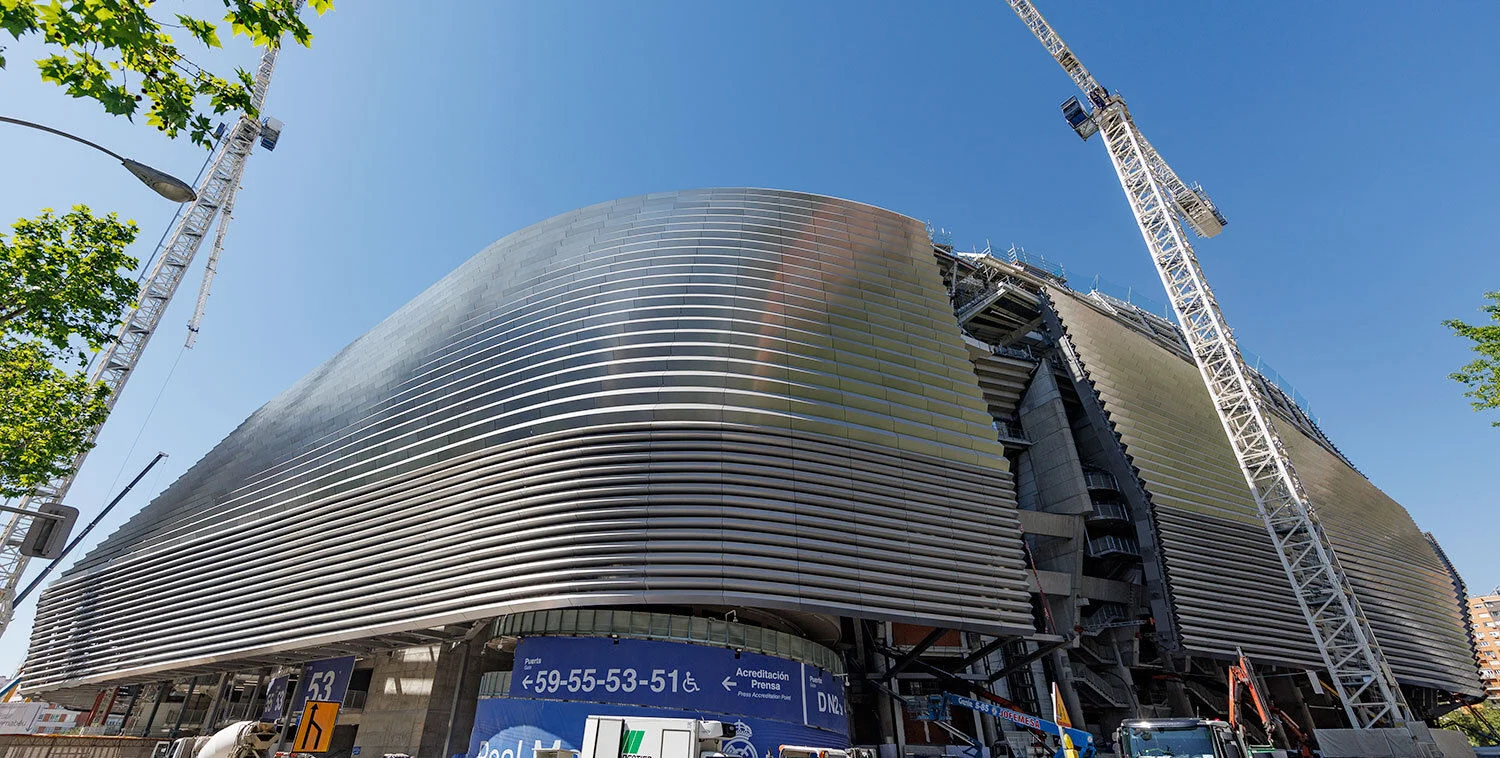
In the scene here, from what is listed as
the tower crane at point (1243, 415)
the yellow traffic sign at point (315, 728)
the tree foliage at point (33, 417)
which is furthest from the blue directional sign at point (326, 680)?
the tower crane at point (1243, 415)

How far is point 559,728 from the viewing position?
75.5 feet

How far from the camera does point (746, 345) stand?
3025cm

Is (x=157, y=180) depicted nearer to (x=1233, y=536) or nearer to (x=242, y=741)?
(x=242, y=741)

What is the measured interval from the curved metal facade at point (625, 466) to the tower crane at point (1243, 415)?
2109cm

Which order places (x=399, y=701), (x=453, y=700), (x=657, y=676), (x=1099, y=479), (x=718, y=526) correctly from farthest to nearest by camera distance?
1. (x=1099, y=479)
2. (x=399, y=701)
3. (x=453, y=700)
4. (x=718, y=526)
5. (x=657, y=676)

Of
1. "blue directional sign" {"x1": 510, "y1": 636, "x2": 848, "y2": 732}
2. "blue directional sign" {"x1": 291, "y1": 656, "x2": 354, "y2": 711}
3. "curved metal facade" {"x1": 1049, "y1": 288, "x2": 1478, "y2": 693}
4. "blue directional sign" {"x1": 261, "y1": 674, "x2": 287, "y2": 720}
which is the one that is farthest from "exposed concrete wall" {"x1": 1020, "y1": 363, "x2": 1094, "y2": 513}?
"blue directional sign" {"x1": 261, "y1": 674, "x2": 287, "y2": 720}

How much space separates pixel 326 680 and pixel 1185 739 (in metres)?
33.9

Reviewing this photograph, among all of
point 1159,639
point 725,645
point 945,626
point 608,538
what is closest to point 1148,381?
point 1159,639

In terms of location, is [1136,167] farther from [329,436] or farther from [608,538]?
[329,436]

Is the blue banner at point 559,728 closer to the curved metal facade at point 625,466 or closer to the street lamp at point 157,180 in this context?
the curved metal facade at point 625,466

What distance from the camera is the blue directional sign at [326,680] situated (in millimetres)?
30594

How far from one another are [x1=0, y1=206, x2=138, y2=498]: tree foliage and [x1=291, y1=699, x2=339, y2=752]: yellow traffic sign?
10.8m

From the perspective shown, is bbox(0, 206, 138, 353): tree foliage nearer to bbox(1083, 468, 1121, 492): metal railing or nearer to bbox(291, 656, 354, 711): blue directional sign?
bbox(291, 656, 354, 711): blue directional sign

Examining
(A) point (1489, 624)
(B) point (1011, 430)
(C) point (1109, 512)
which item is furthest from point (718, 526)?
(A) point (1489, 624)
